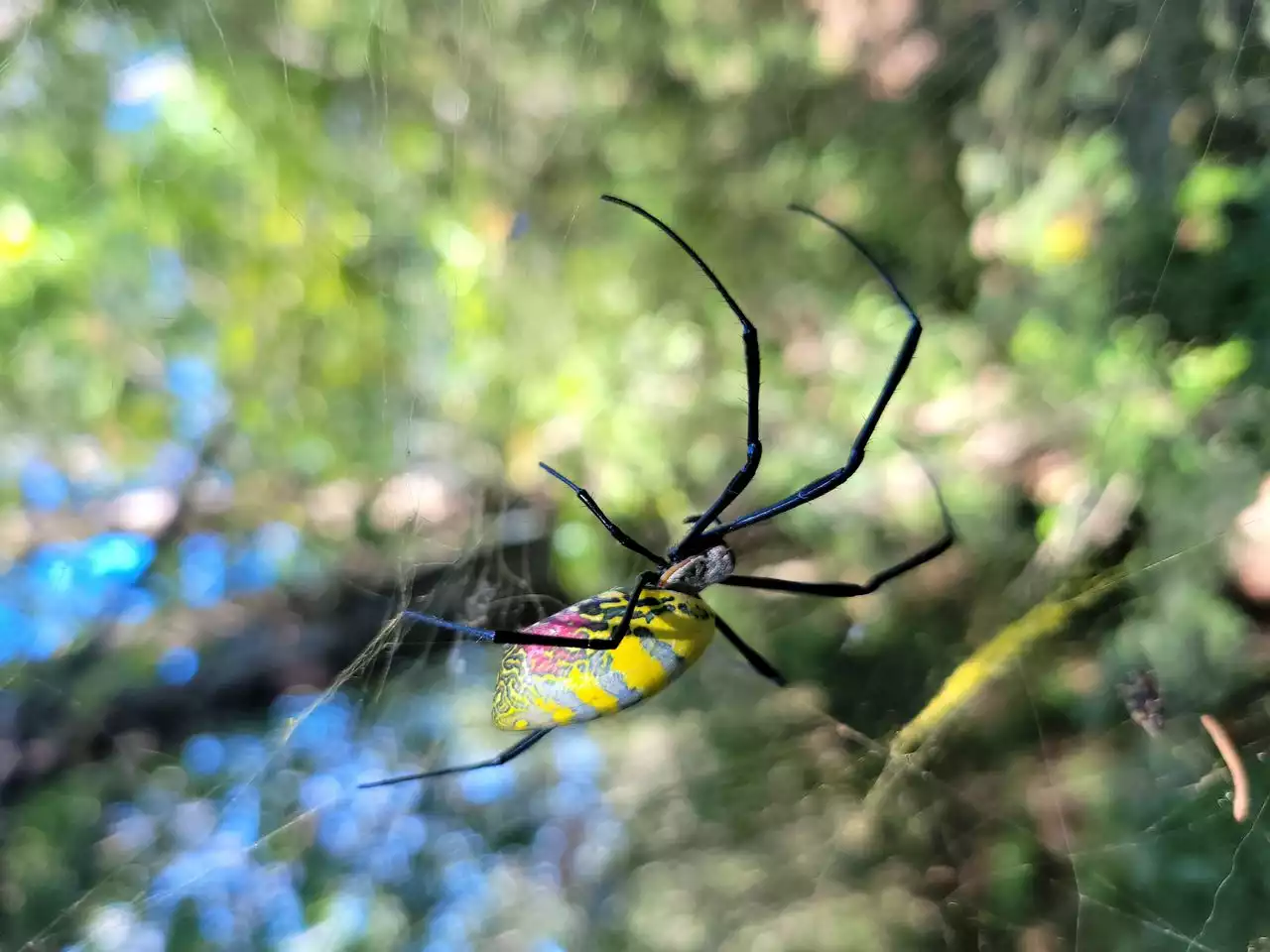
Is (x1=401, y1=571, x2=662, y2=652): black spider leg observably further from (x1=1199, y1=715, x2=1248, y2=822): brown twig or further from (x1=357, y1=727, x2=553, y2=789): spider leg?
(x1=1199, y1=715, x2=1248, y2=822): brown twig

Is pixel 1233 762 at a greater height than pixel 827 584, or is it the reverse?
pixel 827 584

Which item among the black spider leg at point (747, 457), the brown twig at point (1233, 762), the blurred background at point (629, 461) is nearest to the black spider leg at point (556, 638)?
the black spider leg at point (747, 457)

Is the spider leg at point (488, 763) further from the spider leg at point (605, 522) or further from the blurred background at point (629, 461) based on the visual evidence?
the spider leg at point (605, 522)

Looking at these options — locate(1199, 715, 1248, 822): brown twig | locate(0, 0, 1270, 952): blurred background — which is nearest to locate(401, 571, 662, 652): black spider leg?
locate(0, 0, 1270, 952): blurred background

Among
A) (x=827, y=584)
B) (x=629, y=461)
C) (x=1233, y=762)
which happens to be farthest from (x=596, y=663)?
(x=1233, y=762)

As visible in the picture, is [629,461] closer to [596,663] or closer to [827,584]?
[827,584]

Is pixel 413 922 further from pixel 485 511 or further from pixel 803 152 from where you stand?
pixel 803 152
